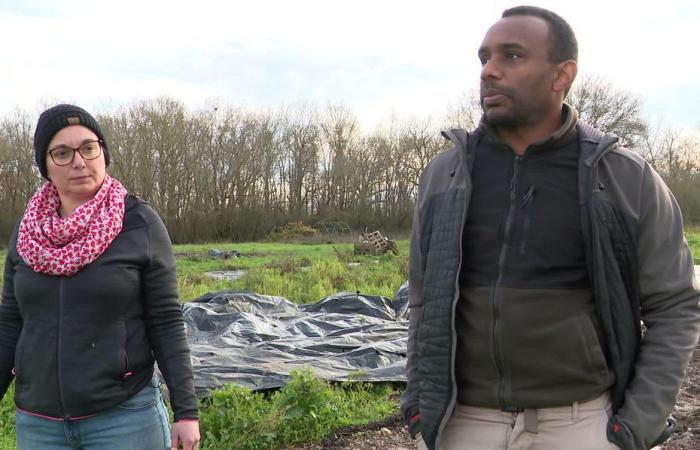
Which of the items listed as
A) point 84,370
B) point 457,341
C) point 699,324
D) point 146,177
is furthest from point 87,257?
point 146,177

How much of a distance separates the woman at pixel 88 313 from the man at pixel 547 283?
0.96 metres

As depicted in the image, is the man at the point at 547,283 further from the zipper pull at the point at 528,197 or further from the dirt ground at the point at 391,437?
the dirt ground at the point at 391,437

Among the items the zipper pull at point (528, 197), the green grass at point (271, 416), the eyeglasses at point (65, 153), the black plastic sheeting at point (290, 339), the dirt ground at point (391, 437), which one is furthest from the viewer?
the black plastic sheeting at point (290, 339)

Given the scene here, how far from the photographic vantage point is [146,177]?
3969cm

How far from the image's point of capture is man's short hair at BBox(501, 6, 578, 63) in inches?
83.6

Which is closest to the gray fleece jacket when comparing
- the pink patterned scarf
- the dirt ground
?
the pink patterned scarf

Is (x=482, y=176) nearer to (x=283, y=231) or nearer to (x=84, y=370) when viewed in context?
(x=84, y=370)

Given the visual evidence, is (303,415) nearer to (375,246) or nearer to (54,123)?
(54,123)

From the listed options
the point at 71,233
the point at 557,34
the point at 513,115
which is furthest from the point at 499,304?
the point at 71,233

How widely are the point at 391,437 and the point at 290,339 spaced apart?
10.0ft

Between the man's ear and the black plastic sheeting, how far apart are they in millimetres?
4199

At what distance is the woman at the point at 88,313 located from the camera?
2.42 meters

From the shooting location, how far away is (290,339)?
802 cm

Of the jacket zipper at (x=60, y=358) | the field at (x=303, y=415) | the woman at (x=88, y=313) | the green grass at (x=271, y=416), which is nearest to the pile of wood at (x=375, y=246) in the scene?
the field at (x=303, y=415)
